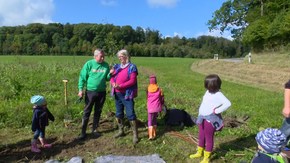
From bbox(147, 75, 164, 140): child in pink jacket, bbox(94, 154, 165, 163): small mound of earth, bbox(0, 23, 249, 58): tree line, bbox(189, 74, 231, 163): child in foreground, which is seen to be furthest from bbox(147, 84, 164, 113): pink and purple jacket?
bbox(0, 23, 249, 58): tree line

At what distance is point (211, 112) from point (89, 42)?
114 feet

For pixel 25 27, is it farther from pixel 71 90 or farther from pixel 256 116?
pixel 256 116

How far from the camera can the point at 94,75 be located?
6.85m

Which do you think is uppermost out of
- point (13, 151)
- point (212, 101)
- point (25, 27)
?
point (25, 27)

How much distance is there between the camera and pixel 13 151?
6324 millimetres

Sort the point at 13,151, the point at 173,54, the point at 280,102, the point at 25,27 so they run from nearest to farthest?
the point at 13,151
the point at 280,102
the point at 25,27
the point at 173,54

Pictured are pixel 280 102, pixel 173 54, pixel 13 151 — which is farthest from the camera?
pixel 173 54

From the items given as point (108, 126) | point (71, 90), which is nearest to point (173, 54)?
point (71, 90)

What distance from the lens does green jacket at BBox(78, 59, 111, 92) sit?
22.4 feet

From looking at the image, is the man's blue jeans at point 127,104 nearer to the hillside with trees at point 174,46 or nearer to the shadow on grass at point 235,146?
the shadow on grass at point 235,146

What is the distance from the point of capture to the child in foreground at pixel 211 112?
17.9ft

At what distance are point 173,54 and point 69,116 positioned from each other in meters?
83.8

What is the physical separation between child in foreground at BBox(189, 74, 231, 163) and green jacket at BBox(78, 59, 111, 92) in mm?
2275

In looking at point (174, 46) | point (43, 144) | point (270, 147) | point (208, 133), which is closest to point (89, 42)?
point (43, 144)
